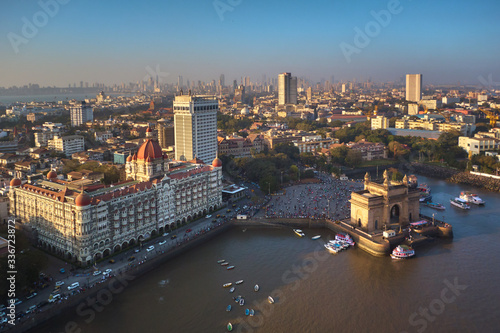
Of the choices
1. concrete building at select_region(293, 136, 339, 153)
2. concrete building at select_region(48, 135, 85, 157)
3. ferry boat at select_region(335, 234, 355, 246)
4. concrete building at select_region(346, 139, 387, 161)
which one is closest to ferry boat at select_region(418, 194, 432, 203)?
ferry boat at select_region(335, 234, 355, 246)

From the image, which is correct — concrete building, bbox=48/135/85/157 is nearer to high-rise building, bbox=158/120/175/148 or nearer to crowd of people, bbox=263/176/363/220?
high-rise building, bbox=158/120/175/148

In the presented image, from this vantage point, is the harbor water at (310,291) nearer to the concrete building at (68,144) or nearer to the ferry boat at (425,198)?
the ferry boat at (425,198)
